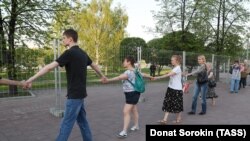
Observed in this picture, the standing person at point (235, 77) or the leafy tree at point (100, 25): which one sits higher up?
the leafy tree at point (100, 25)

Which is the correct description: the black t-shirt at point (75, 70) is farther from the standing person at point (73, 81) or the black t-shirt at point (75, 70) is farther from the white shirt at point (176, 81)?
the white shirt at point (176, 81)

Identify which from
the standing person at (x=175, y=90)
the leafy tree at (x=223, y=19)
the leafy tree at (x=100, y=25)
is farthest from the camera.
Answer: the leafy tree at (x=100, y=25)

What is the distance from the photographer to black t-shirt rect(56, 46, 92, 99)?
4.51 m

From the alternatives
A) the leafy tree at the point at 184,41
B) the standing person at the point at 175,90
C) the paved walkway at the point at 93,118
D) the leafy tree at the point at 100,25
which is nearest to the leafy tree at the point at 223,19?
the leafy tree at the point at 184,41

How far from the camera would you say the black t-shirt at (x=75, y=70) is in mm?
4508

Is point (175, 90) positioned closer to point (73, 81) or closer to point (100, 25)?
point (73, 81)

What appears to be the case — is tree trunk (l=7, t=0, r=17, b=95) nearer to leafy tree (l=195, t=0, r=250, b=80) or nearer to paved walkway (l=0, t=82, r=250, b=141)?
paved walkway (l=0, t=82, r=250, b=141)

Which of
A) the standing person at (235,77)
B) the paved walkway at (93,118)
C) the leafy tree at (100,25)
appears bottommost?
the paved walkway at (93,118)

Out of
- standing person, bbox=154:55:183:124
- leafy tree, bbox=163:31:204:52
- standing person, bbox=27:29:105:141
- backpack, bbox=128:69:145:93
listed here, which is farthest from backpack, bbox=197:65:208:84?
leafy tree, bbox=163:31:204:52

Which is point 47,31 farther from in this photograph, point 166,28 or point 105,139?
point 166,28

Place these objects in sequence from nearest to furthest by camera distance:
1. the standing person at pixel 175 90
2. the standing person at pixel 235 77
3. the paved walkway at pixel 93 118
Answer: the paved walkway at pixel 93 118, the standing person at pixel 175 90, the standing person at pixel 235 77

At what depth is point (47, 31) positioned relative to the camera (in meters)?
14.8

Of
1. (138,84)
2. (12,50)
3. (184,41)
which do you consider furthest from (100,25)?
(138,84)

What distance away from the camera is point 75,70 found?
457 cm
